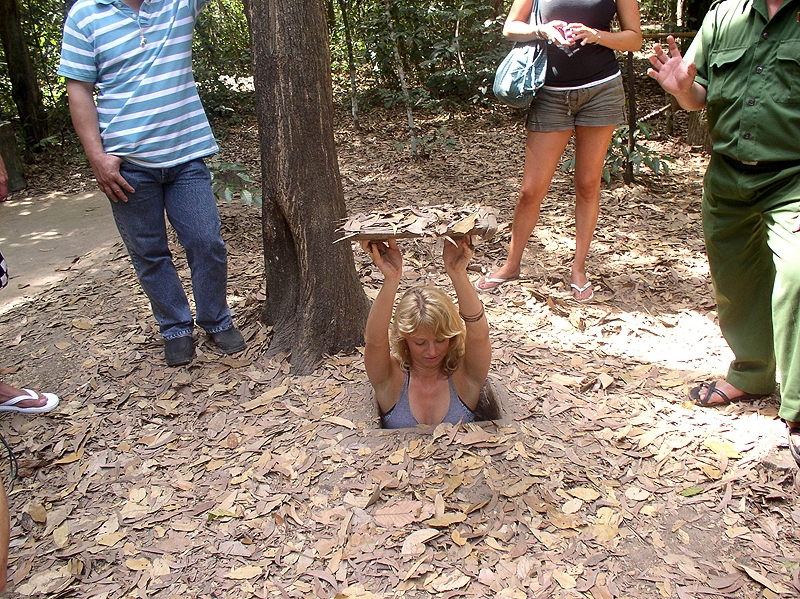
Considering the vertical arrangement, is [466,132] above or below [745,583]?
above

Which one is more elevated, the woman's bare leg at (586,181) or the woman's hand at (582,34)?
the woman's hand at (582,34)

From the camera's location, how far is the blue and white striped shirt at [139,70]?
10.3 ft

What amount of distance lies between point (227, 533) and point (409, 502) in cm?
78

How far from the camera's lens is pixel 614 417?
3215mm

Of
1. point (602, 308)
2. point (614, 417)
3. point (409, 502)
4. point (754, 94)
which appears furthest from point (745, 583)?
point (602, 308)

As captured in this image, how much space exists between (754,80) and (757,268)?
0.88m

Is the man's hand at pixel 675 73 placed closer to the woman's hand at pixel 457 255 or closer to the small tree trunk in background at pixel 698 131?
the woman's hand at pixel 457 255

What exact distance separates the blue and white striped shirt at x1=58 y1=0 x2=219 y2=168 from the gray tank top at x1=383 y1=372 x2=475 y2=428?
1738 millimetres

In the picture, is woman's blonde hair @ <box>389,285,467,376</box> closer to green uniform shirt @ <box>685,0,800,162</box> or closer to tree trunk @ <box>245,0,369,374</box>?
tree trunk @ <box>245,0,369,374</box>

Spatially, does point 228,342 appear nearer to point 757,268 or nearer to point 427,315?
point 427,315

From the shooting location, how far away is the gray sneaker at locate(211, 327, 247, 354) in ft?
12.3

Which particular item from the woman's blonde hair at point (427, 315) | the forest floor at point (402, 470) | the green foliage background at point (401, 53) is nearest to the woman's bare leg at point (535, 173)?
the forest floor at point (402, 470)

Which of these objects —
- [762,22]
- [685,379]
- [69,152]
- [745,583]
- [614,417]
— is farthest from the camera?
[69,152]

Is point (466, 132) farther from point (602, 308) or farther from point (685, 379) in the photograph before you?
point (685, 379)
